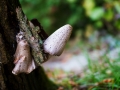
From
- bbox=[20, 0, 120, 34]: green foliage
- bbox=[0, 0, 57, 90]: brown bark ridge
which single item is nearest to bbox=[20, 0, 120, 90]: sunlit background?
bbox=[20, 0, 120, 34]: green foliage

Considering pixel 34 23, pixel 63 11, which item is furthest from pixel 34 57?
pixel 63 11

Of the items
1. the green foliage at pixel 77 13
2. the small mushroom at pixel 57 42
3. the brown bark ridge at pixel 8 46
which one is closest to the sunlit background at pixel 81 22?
the green foliage at pixel 77 13

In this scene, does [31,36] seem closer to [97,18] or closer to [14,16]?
[14,16]

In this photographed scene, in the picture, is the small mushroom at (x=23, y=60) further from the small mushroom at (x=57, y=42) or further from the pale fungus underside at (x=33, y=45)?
the small mushroom at (x=57, y=42)

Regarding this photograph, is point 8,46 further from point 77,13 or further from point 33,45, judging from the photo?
point 77,13

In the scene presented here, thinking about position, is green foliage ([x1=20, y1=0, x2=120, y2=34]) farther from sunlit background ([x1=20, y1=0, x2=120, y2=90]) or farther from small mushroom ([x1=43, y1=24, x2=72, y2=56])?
small mushroom ([x1=43, y1=24, x2=72, y2=56])

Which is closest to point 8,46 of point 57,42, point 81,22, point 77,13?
point 57,42
